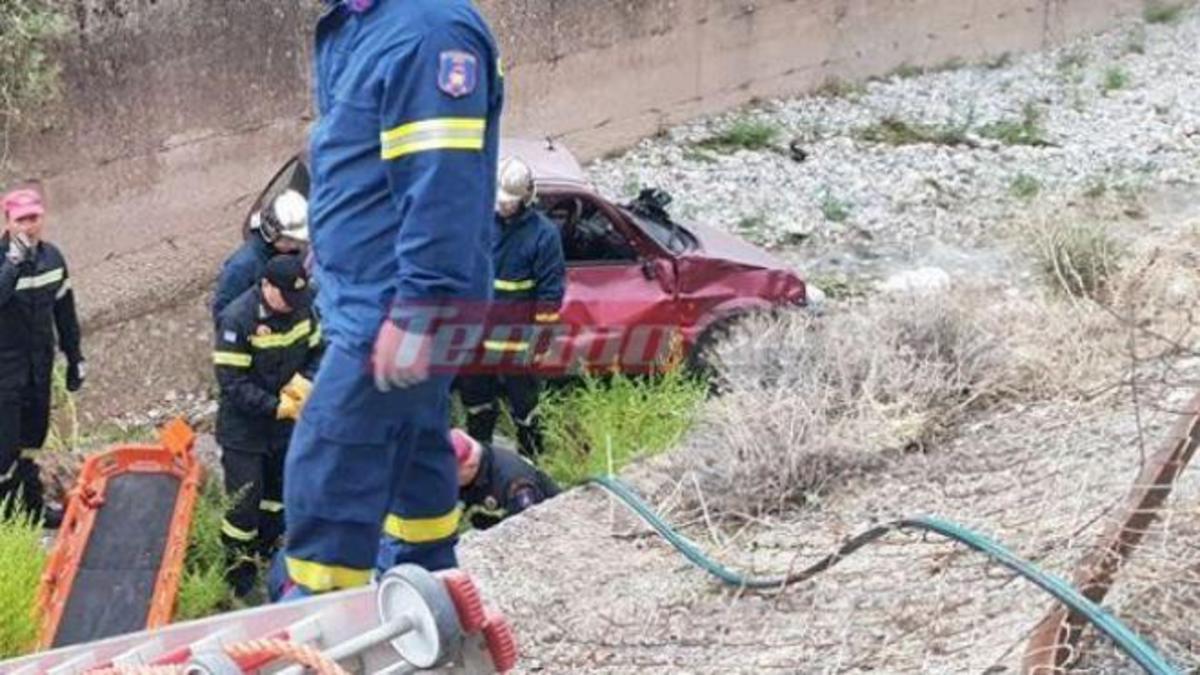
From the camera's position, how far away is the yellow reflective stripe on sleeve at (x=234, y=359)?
264 inches

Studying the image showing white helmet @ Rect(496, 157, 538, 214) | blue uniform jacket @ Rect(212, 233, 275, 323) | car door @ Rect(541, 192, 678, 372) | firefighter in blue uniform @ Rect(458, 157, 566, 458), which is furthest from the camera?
car door @ Rect(541, 192, 678, 372)

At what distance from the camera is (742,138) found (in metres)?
13.6

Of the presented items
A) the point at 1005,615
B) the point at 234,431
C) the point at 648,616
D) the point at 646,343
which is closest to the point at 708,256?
the point at 646,343

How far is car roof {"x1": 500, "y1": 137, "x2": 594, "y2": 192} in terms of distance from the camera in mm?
8734

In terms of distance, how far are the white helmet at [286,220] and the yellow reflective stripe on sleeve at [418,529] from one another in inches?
118

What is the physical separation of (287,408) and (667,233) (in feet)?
10.1

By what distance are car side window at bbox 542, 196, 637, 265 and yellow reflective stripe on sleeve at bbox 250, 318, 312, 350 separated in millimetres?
2258

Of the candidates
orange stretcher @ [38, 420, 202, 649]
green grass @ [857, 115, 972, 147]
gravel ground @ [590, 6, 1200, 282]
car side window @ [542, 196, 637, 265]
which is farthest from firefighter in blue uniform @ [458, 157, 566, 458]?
green grass @ [857, 115, 972, 147]

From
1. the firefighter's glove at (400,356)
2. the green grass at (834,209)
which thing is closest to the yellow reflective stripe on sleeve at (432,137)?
the firefighter's glove at (400,356)

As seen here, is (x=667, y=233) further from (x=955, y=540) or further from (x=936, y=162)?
(x=955, y=540)

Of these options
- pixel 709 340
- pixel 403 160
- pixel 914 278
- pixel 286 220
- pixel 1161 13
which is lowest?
pixel 914 278

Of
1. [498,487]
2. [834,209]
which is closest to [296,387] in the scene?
[498,487]

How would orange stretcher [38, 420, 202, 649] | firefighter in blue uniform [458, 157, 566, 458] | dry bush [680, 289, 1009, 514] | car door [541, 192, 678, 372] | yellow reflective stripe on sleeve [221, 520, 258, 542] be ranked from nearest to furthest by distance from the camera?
dry bush [680, 289, 1009, 514], orange stretcher [38, 420, 202, 649], yellow reflective stripe on sleeve [221, 520, 258, 542], firefighter in blue uniform [458, 157, 566, 458], car door [541, 192, 678, 372]

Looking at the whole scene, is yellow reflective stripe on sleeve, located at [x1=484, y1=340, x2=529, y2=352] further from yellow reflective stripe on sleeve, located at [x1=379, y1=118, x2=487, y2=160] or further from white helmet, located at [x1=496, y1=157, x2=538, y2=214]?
yellow reflective stripe on sleeve, located at [x1=379, y1=118, x2=487, y2=160]
